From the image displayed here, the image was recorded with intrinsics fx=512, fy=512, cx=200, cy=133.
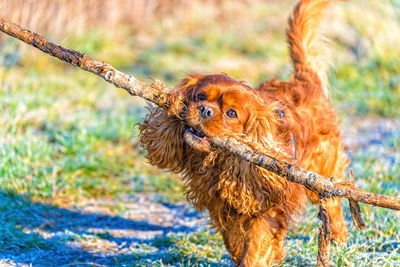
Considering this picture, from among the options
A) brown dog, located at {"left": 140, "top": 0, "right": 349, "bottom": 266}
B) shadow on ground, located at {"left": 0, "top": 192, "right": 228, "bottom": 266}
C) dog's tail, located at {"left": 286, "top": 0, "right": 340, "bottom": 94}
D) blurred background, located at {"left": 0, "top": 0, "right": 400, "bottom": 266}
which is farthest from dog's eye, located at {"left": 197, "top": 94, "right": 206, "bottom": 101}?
dog's tail, located at {"left": 286, "top": 0, "right": 340, "bottom": 94}

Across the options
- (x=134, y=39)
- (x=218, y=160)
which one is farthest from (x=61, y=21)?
(x=218, y=160)

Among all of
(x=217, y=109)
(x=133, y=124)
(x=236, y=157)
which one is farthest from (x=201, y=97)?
(x=133, y=124)

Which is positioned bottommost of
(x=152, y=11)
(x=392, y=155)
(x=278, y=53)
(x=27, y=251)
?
(x=27, y=251)

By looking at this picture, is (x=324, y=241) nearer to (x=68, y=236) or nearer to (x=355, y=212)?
(x=355, y=212)

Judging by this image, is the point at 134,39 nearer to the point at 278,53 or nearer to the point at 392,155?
the point at 278,53

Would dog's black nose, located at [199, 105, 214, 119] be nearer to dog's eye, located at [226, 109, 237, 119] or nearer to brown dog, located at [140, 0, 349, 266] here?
brown dog, located at [140, 0, 349, 266]

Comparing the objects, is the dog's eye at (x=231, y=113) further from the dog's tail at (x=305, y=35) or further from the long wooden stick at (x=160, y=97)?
the dog's tail at (x=305, y=35)

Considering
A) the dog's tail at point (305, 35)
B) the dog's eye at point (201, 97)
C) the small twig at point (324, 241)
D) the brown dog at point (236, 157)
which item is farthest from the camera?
the dog's tail at point (305, 35)

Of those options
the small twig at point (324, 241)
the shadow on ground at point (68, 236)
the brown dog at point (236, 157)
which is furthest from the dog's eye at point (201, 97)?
the shadow on ground at point (68, 236)

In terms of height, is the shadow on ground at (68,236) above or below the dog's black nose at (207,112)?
below

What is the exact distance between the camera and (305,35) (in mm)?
3910

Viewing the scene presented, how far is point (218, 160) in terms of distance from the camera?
9.27ft

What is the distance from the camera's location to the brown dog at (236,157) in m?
2.75

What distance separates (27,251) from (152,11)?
6989 mm
